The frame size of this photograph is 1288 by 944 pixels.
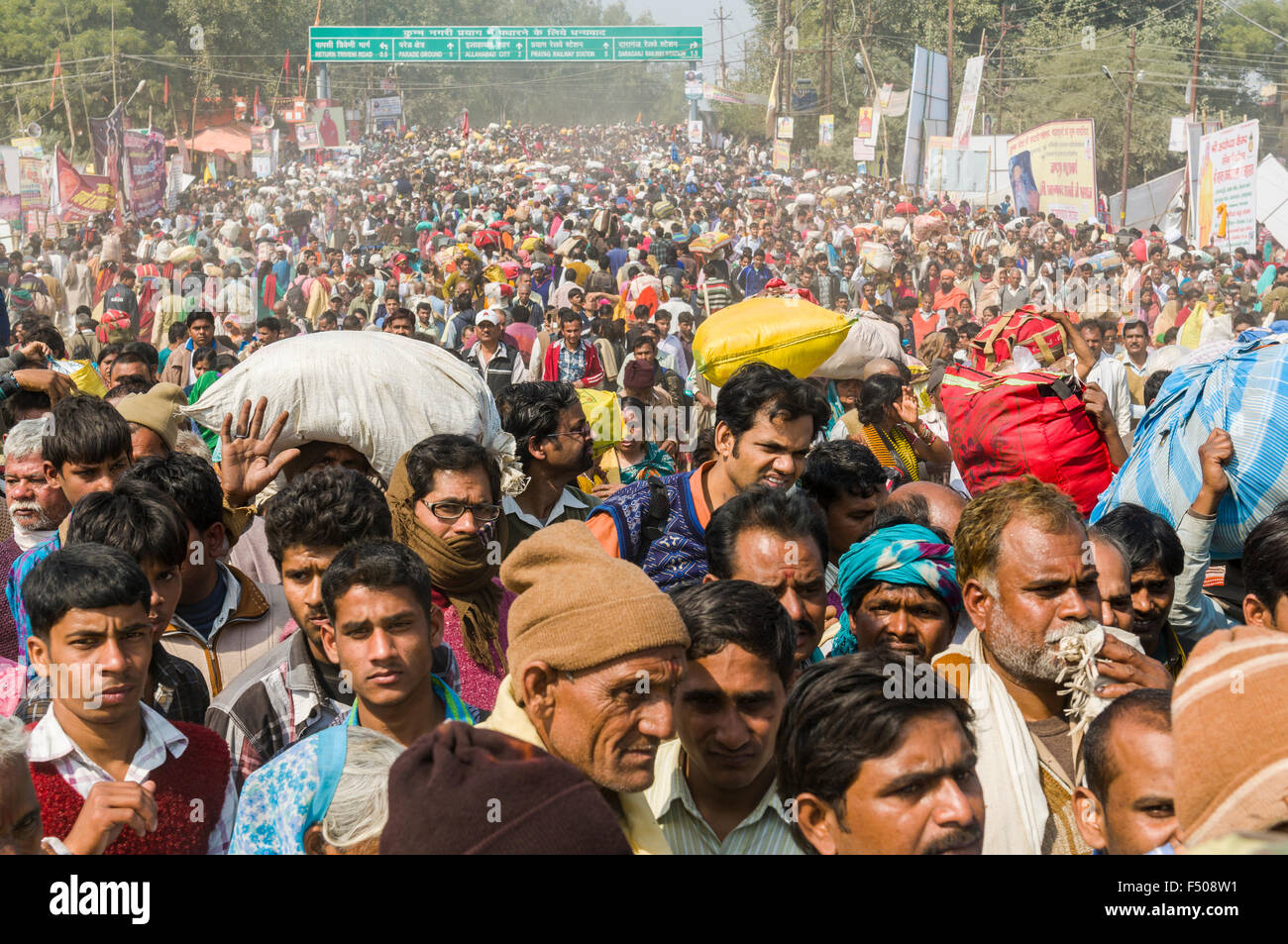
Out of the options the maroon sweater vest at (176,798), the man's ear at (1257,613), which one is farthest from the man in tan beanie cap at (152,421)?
the man's ear at (1257,613)

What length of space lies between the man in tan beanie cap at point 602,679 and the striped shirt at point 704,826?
167 mm

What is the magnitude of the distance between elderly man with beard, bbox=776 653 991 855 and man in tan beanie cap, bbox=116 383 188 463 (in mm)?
3039

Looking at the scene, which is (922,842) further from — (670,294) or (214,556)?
(670,294)

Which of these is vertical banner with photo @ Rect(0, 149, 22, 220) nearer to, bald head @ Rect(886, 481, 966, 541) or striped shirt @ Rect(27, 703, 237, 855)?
bald head @ Rect(886, 481, 966, 541)

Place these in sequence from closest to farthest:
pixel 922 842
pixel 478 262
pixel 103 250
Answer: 1. pixel 922 842
2. pixel 478 262
3. pixel 103 250

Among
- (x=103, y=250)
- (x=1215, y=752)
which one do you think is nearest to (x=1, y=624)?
(x=1215, y=752)

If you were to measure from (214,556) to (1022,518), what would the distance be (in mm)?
2147

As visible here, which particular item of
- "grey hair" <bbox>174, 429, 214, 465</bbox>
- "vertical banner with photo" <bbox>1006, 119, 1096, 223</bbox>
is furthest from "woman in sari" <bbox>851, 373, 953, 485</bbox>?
"vertical banner with photo" <bbox>1006, 119, 1096, 223</bbox>

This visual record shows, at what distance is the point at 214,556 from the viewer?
3586mm

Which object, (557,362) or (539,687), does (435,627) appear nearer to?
(539,687)

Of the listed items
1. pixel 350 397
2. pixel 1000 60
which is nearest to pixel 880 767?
pixel 350 397

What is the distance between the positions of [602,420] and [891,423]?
146cm

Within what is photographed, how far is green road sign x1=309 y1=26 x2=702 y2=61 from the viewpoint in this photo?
3266 centimetres

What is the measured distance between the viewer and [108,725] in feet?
8.57
